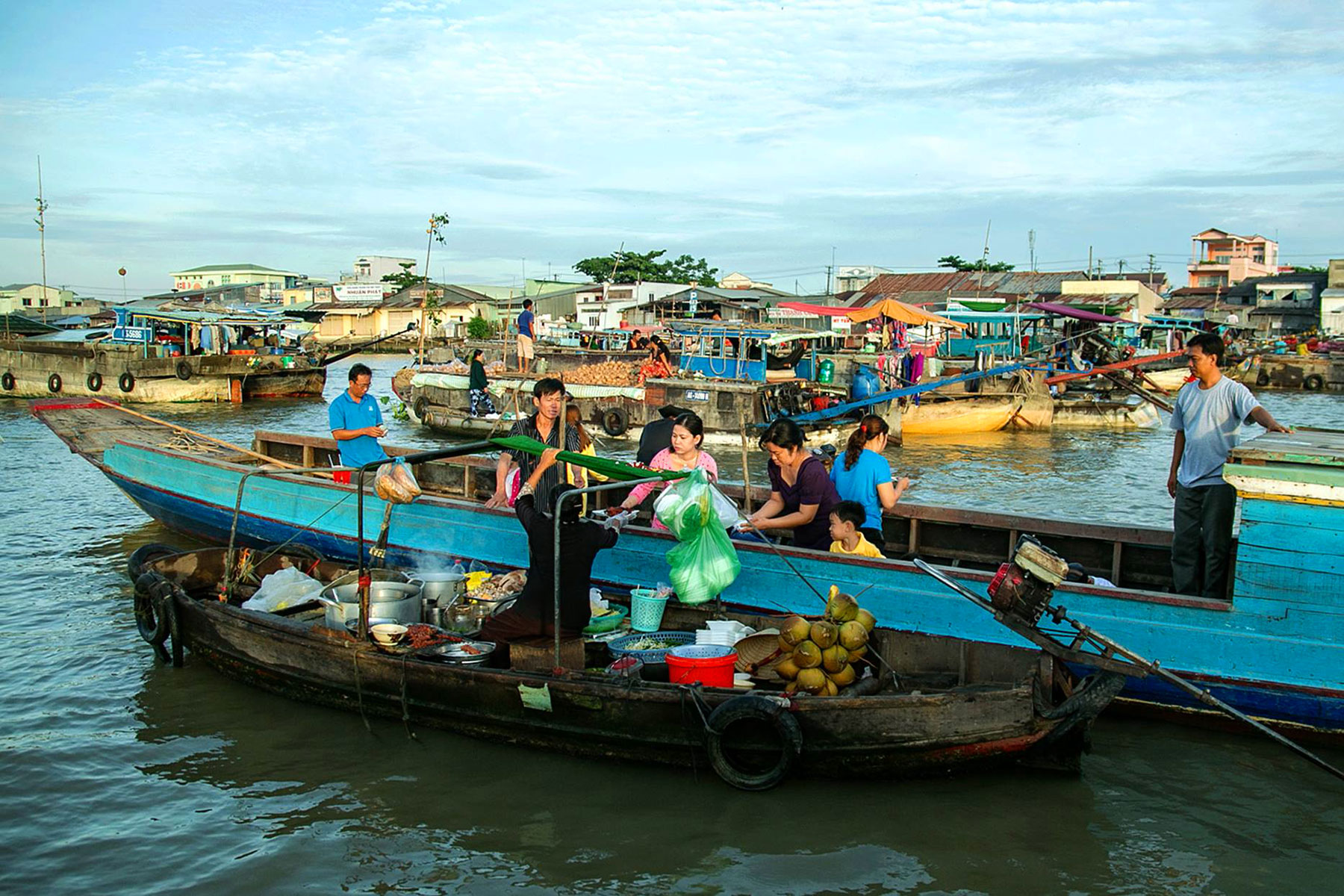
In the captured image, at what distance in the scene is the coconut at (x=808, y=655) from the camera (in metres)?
5.09

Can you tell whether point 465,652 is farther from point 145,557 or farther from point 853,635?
point 145,557

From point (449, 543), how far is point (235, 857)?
342 centimetres

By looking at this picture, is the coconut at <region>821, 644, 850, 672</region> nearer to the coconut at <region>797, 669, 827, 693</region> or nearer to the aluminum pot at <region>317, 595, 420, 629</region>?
the coconut at <region>797, 669, 827, 693</region>

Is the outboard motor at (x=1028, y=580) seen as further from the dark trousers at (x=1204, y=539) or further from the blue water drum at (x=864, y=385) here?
the blue water drum at (x=864, y=385)

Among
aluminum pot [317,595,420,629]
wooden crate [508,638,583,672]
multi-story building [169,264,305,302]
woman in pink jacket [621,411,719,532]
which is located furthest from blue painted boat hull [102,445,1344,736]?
multi-story building [169,264,305,302]

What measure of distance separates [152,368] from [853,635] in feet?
91.1

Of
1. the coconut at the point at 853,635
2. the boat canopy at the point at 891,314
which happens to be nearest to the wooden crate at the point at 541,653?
the coconut at the point at 853,635

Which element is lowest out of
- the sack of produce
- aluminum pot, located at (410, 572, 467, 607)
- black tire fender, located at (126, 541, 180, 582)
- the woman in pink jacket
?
black tire fender, located at (126, 541, 180, 582)

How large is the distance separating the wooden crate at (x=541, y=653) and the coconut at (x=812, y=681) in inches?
51.4

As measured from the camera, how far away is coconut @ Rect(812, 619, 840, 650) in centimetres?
511

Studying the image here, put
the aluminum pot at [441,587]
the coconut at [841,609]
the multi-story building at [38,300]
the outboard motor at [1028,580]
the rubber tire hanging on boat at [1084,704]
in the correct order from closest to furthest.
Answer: the outboard motor at [1028,580]
the rubber tire hanging on boat at [1084,704]
the coconut at [841,609]
the aluminum pot at [441,587]
the multi-story building at [38,300]

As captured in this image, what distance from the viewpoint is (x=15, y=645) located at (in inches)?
297

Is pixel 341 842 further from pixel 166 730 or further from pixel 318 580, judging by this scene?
pixel 318 580

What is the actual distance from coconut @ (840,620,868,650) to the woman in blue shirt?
4.46 feet
